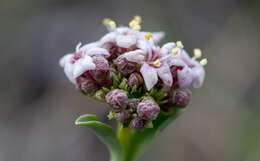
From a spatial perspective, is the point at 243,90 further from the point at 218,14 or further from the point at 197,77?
the point at 197,77

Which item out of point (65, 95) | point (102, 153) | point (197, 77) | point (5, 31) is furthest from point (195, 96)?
point (5, 31)

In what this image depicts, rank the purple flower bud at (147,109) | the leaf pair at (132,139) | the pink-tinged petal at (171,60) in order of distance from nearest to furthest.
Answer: the purple flower bud at (147,109) < the pink-tinged petal at (171,60) < the leaf pair at (132,139)

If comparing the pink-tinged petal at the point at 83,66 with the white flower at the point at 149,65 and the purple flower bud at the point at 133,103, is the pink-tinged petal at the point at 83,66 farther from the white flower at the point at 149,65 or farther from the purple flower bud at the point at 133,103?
the purple flower bud at the point at 133,103

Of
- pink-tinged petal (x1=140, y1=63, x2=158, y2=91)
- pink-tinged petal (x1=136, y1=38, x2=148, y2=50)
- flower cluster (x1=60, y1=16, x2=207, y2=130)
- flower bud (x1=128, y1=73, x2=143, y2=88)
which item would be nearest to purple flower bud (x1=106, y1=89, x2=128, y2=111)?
flower cluster (x1=60, y1=16, x2=207, y2=130)

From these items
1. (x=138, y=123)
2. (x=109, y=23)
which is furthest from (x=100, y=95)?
(x=109, y=23)

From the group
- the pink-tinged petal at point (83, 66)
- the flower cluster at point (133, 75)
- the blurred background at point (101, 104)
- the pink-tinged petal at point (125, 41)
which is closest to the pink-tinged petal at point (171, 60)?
the flower cluster at point (133, 75)

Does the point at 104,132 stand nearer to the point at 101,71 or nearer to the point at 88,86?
the point at 88,86
